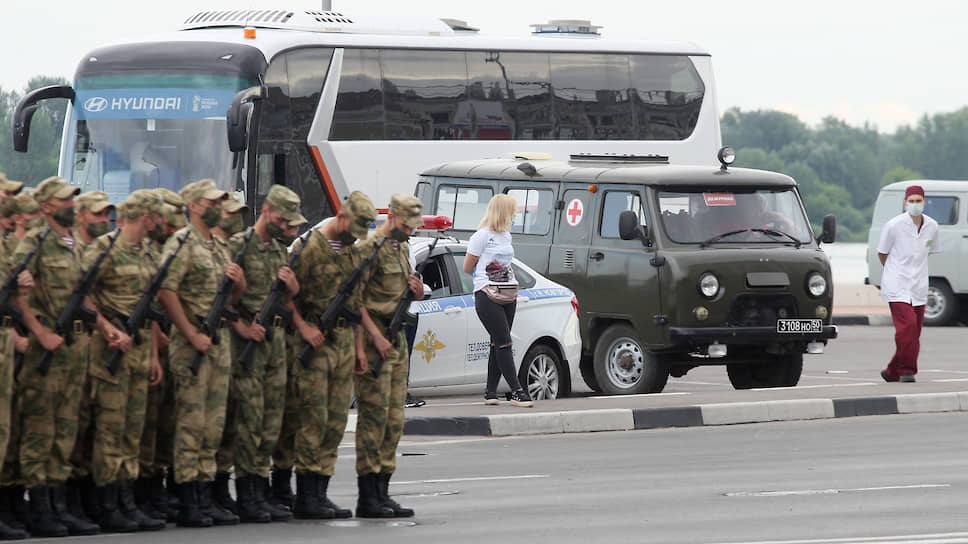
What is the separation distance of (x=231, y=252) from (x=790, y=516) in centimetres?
321

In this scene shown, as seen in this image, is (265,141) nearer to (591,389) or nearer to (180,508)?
(591,389)

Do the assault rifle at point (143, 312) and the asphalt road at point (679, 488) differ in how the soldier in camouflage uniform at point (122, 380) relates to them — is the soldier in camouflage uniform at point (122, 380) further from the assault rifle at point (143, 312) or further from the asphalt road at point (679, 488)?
the asphalt road at point (679, 488)

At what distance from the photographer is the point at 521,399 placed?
14836mm

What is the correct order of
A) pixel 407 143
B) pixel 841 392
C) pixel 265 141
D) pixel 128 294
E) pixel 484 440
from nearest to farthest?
pixel 128 294
pixel 484 440
pixel 841 392
pixel 265 141
pixel 407 143

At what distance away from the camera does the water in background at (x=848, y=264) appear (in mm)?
54656

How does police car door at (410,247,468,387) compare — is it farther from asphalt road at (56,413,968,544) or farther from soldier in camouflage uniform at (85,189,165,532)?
soldier in camouflage uniform at (85,189,165,532)

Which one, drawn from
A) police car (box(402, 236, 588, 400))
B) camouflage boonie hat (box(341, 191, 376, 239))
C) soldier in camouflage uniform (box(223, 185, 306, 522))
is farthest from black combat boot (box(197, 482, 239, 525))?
police car (box(402, 236, 588, 400))

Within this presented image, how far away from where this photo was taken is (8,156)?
Result: 72.9ft

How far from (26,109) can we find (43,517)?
43.5 ft

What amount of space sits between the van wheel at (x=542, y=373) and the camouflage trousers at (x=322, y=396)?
6.43 metres

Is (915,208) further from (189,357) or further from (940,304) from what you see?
(940,304)

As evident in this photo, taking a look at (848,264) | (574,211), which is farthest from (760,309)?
(848,264)

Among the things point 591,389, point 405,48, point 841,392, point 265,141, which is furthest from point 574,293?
point 405,48

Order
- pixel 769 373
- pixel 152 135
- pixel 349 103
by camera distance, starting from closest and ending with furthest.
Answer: pixel 769 373, pixel 152 135, pixel 349 103
